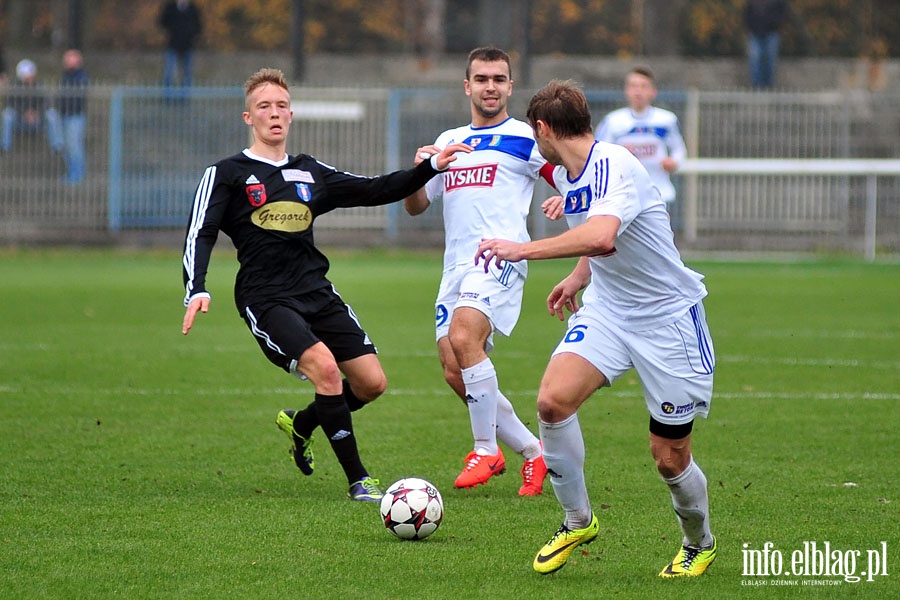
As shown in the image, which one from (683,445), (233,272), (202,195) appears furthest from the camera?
(233,272)

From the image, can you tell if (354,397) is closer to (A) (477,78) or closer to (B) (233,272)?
(A) (477,78)

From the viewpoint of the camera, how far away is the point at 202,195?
6676mm

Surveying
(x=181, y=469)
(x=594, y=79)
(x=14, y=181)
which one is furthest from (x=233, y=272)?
(x=181, y=469)

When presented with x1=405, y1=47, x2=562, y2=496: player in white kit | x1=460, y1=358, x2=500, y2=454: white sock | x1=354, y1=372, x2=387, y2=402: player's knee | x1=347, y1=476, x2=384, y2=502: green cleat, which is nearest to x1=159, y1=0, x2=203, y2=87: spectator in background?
x1=405, y1=47, x2=562, y2=496: player in white kit

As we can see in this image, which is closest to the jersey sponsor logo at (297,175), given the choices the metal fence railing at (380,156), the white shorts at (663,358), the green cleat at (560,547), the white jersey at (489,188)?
the white jersey at (489,188)

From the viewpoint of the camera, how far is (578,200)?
205 inches

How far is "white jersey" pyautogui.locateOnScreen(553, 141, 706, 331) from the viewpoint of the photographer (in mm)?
5141

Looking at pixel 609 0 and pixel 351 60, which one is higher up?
pixel 609 0

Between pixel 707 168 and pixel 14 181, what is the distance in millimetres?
11799

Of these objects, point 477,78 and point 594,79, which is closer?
point 477,78

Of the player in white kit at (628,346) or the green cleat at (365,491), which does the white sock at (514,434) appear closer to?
the green cleat at (365,491)

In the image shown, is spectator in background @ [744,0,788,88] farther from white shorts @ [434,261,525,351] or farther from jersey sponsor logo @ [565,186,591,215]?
jersey sponsor logo @ [565,186,591,215]

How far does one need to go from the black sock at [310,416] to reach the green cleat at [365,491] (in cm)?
42

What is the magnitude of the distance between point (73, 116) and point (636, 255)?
63.8 feet
